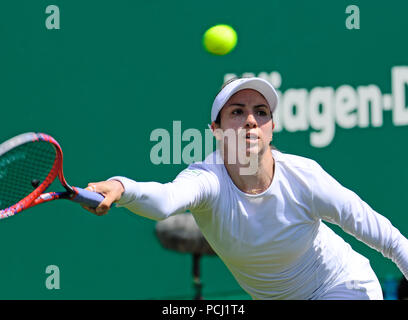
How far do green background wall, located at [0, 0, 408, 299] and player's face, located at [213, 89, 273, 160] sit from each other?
239 centimetres

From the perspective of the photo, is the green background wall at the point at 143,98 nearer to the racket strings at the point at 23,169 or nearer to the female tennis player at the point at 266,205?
the female tennis player at the point at 266,205

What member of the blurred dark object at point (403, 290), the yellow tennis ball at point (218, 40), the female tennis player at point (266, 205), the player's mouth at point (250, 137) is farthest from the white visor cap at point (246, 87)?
the blurred dark object at point (403, 290)

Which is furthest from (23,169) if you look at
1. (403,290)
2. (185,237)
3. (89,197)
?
(403,290)

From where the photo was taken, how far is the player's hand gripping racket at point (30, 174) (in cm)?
254

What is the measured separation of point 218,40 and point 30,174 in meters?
2.44

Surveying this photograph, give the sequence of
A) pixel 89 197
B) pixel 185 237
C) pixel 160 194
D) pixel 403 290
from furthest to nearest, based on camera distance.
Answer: pixel 185 237 → pixel 403 290 → pixel 160 194 → pixel 89 197

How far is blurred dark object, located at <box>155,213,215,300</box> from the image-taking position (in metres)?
5.12

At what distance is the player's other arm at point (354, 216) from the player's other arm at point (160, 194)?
0.43 m

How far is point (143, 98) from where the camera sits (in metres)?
5.54

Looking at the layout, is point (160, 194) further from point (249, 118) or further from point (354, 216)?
point (354, 216)

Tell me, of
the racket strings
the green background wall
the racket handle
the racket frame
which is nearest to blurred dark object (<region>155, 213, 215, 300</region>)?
the green background wall

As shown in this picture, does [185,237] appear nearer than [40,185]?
No

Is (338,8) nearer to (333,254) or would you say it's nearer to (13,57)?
(13,57)

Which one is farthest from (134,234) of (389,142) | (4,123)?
(389,142)
